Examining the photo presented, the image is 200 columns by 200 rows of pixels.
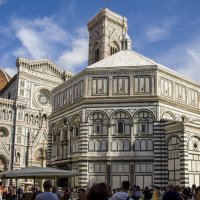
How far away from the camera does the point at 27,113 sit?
219ft

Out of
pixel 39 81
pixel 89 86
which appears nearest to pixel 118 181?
pixel 89 86

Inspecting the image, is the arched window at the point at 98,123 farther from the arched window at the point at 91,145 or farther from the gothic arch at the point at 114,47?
the gothic arch at the point at 114,47

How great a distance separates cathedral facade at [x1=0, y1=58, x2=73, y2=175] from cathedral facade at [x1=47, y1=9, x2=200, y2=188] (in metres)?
25.1

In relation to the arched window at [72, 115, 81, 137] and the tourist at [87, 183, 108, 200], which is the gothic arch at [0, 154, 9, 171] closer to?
the arched window at [72, 115, 81, 137]

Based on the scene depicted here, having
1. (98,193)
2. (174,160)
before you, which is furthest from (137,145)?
(98,193)

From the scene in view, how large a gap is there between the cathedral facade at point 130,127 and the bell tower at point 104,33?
35.2 meters

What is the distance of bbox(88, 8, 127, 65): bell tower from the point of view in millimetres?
74250

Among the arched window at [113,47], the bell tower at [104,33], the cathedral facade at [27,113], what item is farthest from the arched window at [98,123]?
the arched window at [113,47]

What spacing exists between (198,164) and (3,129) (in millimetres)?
38659

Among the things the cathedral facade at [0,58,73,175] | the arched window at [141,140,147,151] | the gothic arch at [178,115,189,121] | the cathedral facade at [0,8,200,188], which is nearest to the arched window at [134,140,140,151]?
the cathedral facade at [0,8,200,188]

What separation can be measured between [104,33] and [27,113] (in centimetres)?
2123

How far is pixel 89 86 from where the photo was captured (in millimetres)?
36750

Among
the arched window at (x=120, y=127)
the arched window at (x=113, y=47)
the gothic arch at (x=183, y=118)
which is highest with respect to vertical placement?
the arched window at (x=113, y=47)

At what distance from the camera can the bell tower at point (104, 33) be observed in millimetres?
74250
